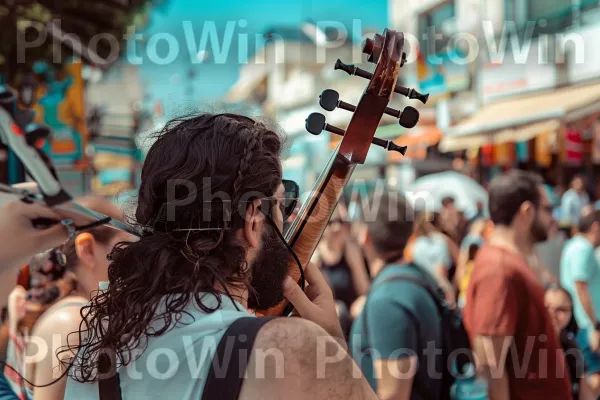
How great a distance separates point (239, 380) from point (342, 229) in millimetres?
4000

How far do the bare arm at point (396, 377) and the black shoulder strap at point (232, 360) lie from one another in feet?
5.36

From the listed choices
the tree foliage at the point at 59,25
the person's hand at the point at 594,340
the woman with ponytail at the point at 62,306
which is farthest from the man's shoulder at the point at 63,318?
the tree foliage at the point at 59,25

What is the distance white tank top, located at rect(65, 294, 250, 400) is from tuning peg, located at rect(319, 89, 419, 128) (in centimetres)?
60

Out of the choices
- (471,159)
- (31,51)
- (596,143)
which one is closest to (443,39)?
(471,159)

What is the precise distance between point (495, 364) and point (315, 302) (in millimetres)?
1452

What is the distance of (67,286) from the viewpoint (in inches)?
97.3

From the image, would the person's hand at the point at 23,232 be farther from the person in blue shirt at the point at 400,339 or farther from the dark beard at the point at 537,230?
the dark beard at the point at 537,230

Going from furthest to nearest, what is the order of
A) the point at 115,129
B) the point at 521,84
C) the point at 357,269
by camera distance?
the point at 115,129 → the point at 521,84 → the point at 357,269

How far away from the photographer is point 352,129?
164 centimetres

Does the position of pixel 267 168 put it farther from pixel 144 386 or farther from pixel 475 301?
pixel 475 301

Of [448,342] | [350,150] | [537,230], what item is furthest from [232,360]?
[537,230]

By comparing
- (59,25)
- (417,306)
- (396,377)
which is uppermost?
(59,25)

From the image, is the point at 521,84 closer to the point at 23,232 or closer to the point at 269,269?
the point at 269,269

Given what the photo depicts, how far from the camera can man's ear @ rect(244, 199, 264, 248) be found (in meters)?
1.25
